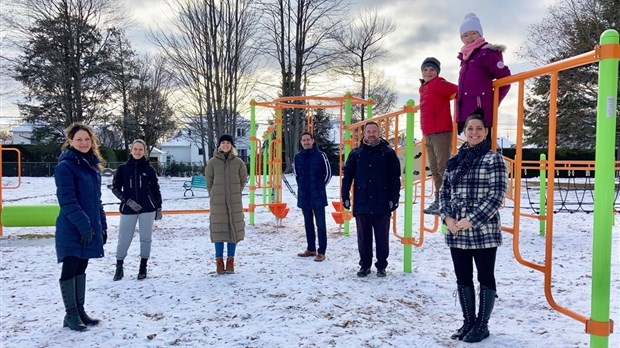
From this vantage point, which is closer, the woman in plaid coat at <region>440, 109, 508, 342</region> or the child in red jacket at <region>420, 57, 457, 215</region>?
the woman in plaid coat at <region>440, 109, 508, 342</region>

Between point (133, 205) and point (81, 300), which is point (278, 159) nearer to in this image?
point (133, 205)

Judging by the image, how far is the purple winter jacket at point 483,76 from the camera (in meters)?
3.33

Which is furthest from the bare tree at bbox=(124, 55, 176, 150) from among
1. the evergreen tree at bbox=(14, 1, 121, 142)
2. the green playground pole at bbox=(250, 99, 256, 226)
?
the green playground pole at bbox=(250, 99, 256, 226)

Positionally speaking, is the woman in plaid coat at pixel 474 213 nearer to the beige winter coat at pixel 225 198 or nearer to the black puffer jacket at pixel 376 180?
the black puffer jacket at pixel 376 180

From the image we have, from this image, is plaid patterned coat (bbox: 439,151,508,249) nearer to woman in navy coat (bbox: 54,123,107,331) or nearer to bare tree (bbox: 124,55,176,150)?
woman in navy coat (bbox: 54,123,107,331)

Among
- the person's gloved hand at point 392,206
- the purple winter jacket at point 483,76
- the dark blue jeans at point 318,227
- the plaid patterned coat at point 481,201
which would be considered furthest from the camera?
the dark blue jeans at point 318,227

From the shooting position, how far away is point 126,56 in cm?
2983

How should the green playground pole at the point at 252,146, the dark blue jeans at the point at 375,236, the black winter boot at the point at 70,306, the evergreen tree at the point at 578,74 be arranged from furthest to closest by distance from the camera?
the evergreen tree at the point at 578,74 → the green playground pole at the point at 252,146 → the dark blue jeans at the point at 375,236 → the black winter boot at the point at 70,306

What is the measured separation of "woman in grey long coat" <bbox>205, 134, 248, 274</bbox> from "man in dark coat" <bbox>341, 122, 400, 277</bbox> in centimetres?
132

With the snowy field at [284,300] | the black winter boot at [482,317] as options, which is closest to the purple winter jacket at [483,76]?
the black winter boot at [482,317]

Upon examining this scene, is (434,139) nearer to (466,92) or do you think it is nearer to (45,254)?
(466,92)

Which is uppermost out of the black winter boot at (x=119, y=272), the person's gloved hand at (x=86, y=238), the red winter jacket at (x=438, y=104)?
the red winter jacket at (x=438, y=104)

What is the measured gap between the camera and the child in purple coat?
10.9 ft

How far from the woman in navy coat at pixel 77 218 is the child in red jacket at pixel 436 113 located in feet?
9.91
